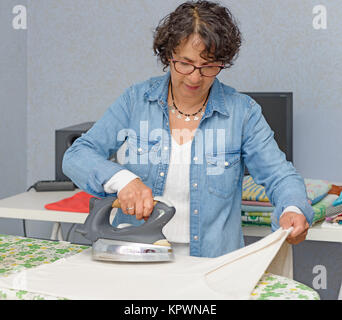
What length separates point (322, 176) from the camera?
246 centimetres

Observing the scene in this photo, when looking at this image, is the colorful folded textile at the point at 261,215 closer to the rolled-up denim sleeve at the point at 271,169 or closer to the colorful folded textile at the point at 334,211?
the colorful folded textile at the point at 334,211

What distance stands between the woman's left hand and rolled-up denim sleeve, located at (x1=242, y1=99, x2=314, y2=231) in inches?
1.4

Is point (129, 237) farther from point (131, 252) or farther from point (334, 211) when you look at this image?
point (334, 211)

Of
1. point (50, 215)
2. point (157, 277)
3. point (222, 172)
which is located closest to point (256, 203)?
point (222, 172)

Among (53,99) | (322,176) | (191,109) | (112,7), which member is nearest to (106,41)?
(112,7)

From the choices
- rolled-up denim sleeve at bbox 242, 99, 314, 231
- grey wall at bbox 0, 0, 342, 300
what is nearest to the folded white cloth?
rolled-up denim sleeve at bbox 242, 99, 314, 231

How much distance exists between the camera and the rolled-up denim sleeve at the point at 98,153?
1.26 metres

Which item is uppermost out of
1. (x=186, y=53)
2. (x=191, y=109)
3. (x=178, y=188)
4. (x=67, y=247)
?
(x=186, y=53)

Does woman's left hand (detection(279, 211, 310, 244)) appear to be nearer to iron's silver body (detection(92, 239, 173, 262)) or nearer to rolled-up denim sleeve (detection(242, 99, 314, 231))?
rolled-up denim sleeve (detection(242, 99, 314, 231))

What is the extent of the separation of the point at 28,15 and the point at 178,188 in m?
1.71

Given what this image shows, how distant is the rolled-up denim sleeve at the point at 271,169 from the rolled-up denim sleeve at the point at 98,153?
30cm

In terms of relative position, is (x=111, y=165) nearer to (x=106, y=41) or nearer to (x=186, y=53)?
(x=186, y=53)

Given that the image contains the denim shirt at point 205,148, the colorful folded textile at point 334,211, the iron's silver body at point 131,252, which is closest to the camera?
the iron's silver body at point 131,252

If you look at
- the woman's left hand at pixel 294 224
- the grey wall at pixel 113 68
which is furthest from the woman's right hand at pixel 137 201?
the grey wall at pixel 113 68
